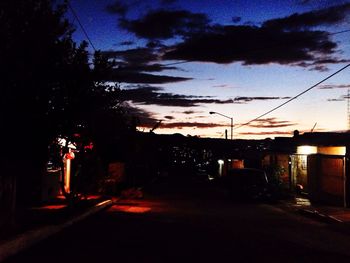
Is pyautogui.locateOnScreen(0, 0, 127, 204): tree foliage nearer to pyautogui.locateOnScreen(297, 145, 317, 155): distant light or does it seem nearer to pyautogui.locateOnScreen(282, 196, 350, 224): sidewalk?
pyautogui.locateOnScreen(282, 196, 350, 224): sidewalk

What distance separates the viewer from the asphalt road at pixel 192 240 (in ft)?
38.0

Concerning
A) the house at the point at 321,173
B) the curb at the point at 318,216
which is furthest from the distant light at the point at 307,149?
the curb at the point at 318,216

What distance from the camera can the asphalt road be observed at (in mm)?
11586

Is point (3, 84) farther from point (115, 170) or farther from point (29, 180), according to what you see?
point (115, 170)

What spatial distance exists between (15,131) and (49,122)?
1637 mm

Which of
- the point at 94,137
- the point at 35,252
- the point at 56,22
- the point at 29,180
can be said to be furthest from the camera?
the point at 29,180

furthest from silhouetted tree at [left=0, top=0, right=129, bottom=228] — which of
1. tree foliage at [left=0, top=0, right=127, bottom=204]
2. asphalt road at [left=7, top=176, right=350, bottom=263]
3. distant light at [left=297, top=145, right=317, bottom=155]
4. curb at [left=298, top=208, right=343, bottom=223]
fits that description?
distant light at [left=297, top=145, right=317, bottom=155]

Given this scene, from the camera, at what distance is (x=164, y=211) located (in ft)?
76.5

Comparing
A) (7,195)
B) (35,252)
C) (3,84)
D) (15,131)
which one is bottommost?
(35,252)

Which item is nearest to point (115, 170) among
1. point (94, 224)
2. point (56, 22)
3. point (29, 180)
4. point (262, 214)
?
point (29, 180)

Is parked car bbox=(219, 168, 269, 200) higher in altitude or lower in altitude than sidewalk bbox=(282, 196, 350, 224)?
higher

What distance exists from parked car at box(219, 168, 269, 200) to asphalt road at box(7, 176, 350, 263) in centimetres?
913

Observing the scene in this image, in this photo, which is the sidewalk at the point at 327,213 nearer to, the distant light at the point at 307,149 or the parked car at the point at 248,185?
the parked car at the point at 248,185

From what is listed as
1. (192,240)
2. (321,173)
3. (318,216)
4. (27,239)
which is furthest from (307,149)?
(27,239)
